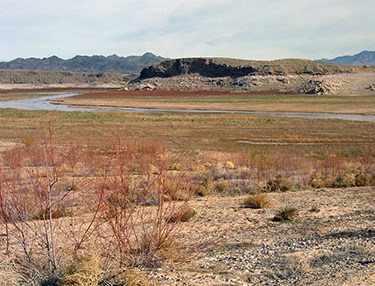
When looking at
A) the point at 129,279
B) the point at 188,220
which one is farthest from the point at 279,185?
the point at 129,279

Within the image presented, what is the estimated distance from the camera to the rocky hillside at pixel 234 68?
456 feet

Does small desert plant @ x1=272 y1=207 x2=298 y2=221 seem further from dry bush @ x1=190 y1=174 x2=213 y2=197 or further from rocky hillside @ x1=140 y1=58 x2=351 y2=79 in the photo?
rocky hillside @ x1=140 y1=58 x2=351 y2=79

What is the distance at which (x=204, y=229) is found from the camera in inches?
473

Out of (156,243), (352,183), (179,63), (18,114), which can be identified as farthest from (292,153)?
(179,63)

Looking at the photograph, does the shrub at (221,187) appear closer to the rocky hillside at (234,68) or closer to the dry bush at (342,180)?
the dry bush at (342,180)

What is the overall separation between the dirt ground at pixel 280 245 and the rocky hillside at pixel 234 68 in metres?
126

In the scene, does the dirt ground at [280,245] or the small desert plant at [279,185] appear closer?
the dirt ground at [280,245]

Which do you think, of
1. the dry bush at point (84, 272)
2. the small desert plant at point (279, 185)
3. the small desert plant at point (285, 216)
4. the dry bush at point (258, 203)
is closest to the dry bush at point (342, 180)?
the small desert plant at point (279, 185)

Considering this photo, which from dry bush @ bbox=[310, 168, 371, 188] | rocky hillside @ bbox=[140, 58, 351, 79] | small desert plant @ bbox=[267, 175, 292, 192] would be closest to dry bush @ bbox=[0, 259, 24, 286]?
small desert plant @ bbox=[267, 175, 292, 192]

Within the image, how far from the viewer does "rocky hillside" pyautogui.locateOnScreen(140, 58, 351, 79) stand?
138875mm

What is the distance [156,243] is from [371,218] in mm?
7080

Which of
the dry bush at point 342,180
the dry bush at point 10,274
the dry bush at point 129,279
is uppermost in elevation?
the dry bush at point 129,279

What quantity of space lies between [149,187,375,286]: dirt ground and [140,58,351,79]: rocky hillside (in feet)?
413

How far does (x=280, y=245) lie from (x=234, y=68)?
144089 millimetres
